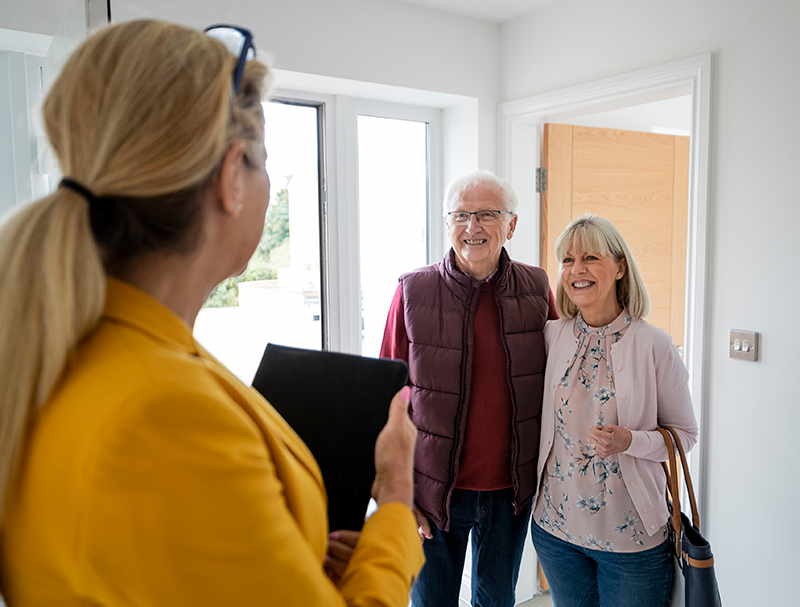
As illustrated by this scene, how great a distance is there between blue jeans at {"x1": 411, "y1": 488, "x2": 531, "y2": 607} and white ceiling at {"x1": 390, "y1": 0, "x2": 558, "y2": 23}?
191 cm

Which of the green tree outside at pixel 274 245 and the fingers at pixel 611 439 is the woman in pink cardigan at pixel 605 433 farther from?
the green tree outside at pixel 274 245

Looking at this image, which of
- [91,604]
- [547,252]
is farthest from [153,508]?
[547,252]

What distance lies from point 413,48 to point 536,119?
636mm

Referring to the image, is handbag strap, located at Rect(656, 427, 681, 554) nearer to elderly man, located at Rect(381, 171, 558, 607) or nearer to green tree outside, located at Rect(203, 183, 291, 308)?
elderly man, located at Rect(381, 171, 558, 607)

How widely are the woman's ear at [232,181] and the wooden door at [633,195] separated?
2.22m

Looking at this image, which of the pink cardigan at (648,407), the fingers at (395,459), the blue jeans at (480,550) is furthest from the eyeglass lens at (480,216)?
the fingers at (395,459)

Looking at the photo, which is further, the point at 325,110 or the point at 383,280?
the point at 383,280

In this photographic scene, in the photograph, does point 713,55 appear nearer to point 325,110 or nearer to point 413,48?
point 413,48

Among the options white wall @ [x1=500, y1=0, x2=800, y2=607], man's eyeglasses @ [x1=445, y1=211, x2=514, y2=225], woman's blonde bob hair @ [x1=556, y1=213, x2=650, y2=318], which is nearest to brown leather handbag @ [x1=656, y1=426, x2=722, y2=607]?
woman's blonde bob hair @ [x1=556, y1=213, x2=650, y2=318]

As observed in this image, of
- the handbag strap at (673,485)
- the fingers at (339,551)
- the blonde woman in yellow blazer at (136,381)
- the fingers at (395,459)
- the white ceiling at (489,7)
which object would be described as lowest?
the handbag strap at (673,485)

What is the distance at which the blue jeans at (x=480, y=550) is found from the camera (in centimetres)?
165

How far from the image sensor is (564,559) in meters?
1.56

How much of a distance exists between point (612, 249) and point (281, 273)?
1.35 meters

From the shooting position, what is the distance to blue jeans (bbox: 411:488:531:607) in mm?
1649
